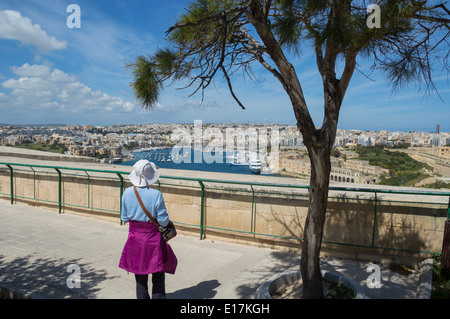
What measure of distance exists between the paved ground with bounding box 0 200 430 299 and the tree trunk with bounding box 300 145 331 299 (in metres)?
0.79

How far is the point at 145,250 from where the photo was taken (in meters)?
2.89

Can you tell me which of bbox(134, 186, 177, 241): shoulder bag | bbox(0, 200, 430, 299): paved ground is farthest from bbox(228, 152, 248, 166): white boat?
bbox(134, 186, 177, 241): shoulder bag

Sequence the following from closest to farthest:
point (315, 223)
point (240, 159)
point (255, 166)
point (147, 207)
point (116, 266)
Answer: point (147, 207) < point (315, 223) < point (116, 266) < point (255, 166) < point (240, 159)

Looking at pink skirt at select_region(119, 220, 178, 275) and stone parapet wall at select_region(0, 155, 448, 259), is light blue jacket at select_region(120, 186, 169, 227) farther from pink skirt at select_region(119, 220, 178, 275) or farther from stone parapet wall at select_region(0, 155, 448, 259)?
stone parapet wall at select_region(0, 155, 448, 259)

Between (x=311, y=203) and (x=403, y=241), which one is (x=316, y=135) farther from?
(x=403, y=241)

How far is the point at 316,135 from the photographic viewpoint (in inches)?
126

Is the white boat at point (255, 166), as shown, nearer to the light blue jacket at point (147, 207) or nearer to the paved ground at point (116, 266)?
the paved ground at point (116, 266)

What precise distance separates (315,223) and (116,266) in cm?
297

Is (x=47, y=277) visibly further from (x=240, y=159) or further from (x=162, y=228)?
(x=240, y=159)

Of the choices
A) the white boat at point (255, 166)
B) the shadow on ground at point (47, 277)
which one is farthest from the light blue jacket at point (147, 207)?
the white boat at point (255, 166)

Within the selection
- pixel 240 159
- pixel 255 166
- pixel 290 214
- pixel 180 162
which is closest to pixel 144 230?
pixel 290 214

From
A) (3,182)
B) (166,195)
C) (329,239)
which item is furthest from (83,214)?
(329,239)

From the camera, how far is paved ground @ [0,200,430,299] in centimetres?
384
